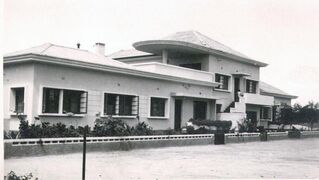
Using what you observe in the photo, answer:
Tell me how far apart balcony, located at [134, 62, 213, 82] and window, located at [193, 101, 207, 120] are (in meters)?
1.35

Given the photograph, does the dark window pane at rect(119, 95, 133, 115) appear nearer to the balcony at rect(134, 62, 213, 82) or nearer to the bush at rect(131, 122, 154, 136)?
the bush at rect(131, 122, 154, 136)

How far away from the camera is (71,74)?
17453 millimetres

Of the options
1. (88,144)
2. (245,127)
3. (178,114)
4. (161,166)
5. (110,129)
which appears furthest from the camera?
(245,127)

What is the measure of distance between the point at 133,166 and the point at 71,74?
7.37m

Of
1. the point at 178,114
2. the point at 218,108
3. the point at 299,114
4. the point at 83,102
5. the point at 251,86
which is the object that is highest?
the point at 251,86

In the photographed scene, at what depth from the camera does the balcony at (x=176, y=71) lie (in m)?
22.4

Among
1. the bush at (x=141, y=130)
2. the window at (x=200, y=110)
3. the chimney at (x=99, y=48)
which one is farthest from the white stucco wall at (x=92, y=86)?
the chimney at (x=99, y=48)

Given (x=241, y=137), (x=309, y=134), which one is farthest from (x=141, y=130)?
(x=309, y=134)

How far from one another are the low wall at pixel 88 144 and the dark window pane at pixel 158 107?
3.10 meters

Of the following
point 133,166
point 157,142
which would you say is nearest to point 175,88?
point 157,142

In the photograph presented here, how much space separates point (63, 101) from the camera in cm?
1727

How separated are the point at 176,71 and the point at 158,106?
2.67 m

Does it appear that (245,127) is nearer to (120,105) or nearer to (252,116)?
(252,116)

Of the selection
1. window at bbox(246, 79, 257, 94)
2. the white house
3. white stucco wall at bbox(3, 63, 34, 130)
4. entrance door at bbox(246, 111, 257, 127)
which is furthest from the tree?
white stucco wall at bbox(3, 63, 34, 130)
